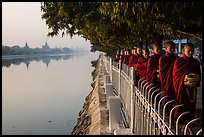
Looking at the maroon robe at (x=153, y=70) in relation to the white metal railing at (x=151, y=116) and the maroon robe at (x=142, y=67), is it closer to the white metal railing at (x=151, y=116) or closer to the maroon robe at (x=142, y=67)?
the maroon robe at (x=142, y=67)

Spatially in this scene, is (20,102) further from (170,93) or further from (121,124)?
(170,93)

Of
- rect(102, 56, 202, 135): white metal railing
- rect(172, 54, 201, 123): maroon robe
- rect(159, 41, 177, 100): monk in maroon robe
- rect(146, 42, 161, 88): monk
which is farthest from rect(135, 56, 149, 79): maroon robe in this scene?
rect(172, 54, 201, 123): maroon robe

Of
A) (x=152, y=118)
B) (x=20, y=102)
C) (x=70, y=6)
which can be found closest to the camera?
(x=152, y=118)

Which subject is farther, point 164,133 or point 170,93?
point 170,93

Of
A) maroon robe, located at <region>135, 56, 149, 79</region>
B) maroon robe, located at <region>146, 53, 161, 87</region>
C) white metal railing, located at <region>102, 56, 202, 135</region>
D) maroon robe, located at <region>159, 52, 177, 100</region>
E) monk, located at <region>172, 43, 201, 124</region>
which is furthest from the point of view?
maroon robe, located at <region>135, 56, 149, 79</region>

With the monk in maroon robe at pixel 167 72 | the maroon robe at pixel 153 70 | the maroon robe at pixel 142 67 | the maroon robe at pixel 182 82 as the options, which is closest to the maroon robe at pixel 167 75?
the monk in maroon robe at pixel 167 72

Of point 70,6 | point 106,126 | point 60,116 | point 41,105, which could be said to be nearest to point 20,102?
point 41,105

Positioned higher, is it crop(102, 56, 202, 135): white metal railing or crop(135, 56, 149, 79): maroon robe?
crop(135, 56, 149, 79): maroon robe

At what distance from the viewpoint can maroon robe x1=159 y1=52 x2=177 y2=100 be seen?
19.5ft

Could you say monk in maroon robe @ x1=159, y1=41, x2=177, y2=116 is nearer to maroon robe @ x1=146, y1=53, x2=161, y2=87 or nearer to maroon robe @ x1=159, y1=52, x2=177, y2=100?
maroon robe @ x1=159, y1=52, x2=177, y2=100

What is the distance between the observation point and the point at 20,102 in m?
34.7

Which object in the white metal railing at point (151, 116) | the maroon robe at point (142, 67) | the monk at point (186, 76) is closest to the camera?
the white metal railing at point (151, 116)

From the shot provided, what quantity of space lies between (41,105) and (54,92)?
8200 mm

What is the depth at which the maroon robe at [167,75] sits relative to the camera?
593 centimetres
